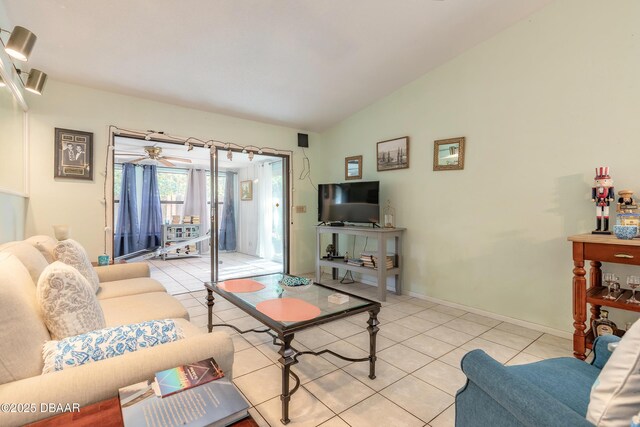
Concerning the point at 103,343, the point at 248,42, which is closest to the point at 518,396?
the point at 103,343

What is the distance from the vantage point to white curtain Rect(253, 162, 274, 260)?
6258mm

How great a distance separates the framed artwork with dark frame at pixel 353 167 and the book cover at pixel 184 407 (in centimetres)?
376

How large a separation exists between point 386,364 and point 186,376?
5.10 feet

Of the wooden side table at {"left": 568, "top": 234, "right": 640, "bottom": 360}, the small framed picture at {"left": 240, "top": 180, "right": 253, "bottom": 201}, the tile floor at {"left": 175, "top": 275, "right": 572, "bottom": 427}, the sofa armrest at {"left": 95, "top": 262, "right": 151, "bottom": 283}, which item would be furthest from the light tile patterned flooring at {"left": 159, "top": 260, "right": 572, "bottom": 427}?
the small framed picture at {"left": 240, "top": 180, "right": 253, "bottom": 201}

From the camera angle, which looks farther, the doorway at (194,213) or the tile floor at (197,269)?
the doorway at (194,213)

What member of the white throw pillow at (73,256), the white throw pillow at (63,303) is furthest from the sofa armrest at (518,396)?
the white throw pillow at (73,256)

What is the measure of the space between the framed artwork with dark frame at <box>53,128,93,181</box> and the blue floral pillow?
8.94 ft

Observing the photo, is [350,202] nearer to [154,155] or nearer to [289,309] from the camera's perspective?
[289,309]

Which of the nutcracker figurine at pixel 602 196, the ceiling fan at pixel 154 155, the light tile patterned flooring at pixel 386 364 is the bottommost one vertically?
the light tile patterned flooring at pixel 386 364

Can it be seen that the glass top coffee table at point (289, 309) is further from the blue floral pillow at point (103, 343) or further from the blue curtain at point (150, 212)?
the blue curtain at point (150, 212)

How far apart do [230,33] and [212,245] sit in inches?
110

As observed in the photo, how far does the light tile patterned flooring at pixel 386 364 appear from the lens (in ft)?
5.32

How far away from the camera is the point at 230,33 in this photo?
2.56 m

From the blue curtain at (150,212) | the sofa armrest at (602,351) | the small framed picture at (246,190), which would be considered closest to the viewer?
the sofa armrest at (602,351)
